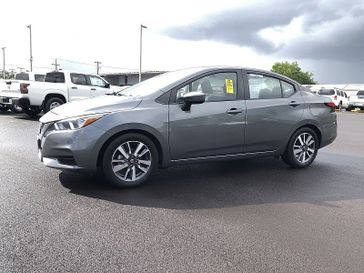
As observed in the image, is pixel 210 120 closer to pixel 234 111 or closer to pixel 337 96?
pixel 234 111

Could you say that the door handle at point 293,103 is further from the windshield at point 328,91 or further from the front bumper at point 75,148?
the windshield at point 328,91

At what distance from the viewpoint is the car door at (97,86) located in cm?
1505

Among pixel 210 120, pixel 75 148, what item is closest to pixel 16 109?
pixel 75 148

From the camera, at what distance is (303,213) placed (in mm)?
4465

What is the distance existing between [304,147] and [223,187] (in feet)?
6.56

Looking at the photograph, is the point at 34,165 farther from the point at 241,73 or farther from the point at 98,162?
the point at 241,73

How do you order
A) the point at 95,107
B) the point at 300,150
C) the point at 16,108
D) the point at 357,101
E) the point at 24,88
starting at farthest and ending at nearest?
the point at 357,101, the point at 16,108, the point at 24,88, the point at 300,150, the point at 95,107

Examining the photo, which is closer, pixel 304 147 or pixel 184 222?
pixel 184 222

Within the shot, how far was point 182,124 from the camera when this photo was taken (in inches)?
208

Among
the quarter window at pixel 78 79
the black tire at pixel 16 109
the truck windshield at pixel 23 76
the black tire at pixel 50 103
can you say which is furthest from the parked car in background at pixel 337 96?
the black tire at pixel 16 109

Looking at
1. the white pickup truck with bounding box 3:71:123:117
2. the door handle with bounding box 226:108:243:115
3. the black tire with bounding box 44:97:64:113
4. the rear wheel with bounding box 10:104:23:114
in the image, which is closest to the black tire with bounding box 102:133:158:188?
the door handle with bounding box 226:108:243:115

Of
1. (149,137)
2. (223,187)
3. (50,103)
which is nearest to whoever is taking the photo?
(149,137)

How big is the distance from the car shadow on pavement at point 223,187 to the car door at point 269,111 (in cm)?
54

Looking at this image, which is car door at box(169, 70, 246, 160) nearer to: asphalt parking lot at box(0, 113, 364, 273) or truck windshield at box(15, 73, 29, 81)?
asphalt parking lot at box(0, 113, 364, 273)
